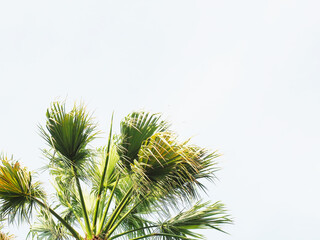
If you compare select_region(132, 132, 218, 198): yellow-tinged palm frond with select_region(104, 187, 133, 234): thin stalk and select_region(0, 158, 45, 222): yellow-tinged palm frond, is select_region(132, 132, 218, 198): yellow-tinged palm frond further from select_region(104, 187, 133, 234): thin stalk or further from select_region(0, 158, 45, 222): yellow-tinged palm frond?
select_region(0, 158, 45, 222): yellow-tinged palm frond

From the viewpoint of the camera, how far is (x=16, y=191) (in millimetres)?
4805

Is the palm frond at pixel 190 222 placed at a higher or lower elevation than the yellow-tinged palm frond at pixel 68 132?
lower

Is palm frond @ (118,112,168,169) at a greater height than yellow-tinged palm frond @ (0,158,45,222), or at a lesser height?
greater

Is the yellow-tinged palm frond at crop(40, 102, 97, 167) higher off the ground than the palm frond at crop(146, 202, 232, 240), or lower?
higher

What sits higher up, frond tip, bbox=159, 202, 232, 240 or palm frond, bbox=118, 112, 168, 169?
palm frond, bbox=118, 112, 168, 169

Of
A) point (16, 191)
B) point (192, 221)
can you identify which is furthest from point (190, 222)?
point (16, 191)

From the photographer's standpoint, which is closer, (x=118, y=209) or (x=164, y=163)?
(x=164, y=163)

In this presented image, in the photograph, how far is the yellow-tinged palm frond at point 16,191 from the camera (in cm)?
477

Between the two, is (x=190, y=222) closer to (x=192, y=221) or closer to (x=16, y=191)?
(x=192, y=221)

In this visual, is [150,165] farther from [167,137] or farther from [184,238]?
[184,238]

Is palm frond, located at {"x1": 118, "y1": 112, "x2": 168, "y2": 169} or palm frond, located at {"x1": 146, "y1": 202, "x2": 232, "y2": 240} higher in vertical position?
palm frond, located at {"x1": 118, "y1": 112, "x2": 168, "y2": 169}

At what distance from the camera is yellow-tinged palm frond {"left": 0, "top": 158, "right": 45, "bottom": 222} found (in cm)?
Result: 477

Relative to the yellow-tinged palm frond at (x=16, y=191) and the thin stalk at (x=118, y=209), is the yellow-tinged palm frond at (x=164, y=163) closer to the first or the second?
the thin stalk at (x=118, y=209)

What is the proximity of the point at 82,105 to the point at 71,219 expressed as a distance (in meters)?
2.45
